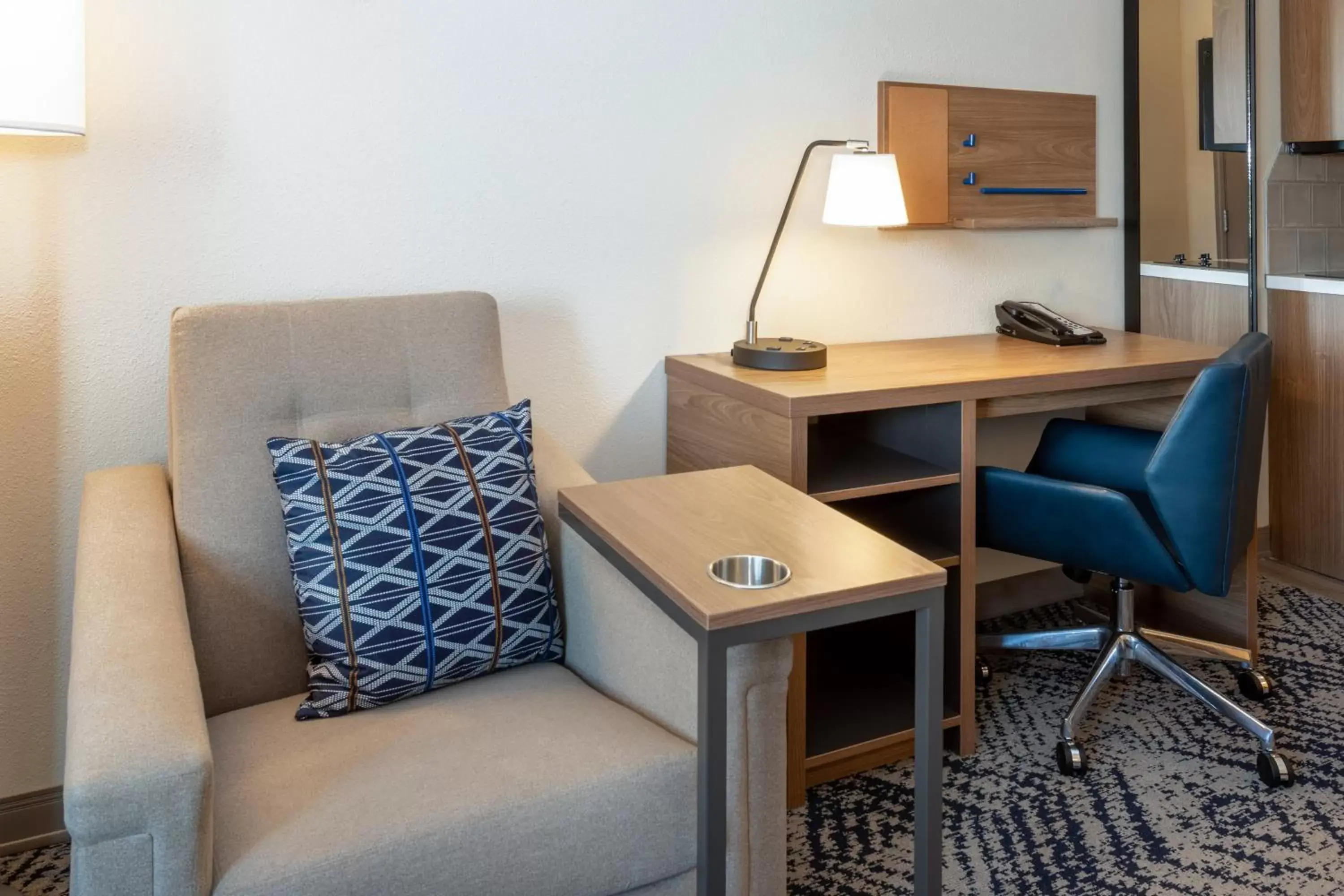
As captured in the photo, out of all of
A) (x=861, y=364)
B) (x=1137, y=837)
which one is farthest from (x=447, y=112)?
(x=1137, y=837)

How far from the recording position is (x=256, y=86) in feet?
6.29

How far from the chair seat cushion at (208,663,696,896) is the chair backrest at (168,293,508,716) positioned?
0.46 ft

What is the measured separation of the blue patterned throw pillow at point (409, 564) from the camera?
1.54 metres

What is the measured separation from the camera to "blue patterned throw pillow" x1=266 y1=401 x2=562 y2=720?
1.54 m

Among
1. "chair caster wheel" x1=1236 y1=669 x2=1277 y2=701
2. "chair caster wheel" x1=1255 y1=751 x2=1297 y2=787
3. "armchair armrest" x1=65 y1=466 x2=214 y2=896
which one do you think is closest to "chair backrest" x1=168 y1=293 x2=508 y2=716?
"armchair armrest" x1=65 y1=466 x2=214 y2=896

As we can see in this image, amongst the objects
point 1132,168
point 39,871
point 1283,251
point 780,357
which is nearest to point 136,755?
point 39,871

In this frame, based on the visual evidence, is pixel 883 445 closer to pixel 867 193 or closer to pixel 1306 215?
pixel 867 193

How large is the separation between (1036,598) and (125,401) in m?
2.15

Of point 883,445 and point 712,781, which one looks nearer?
point 712,781

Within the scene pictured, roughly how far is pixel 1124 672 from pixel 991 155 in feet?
3.93

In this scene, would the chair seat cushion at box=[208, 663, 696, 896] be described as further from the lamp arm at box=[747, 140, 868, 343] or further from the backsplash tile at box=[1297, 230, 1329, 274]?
the backsplash tile at box=[1297, 230, 1329, 274]

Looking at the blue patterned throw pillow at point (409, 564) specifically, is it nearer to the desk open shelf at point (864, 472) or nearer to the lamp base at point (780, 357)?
the desk open shelf at point (864, 472)

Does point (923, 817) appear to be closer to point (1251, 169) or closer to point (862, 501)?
point (862, 501)

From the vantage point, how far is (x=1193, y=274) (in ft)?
9.68
